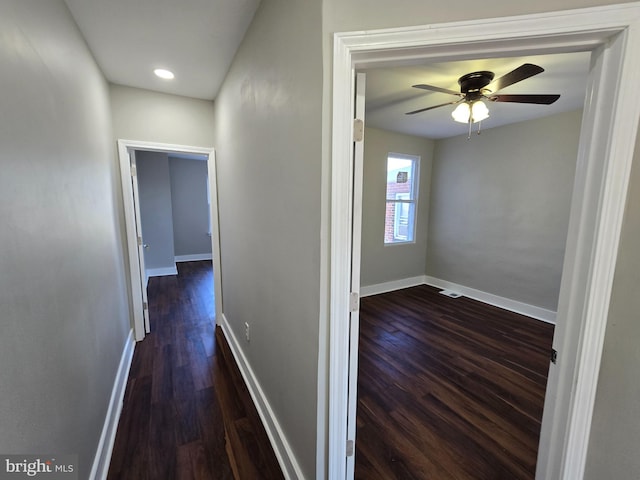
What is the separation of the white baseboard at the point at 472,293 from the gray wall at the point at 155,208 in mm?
4225

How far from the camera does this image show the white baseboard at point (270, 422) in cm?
140

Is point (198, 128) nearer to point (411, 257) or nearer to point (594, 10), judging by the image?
point (594, 10)


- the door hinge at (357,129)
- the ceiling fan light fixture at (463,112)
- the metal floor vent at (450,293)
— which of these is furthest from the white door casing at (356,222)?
the metal floor vent at (450,293)

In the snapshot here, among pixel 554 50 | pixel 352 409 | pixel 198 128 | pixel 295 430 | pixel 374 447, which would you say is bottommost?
pixel 374 447

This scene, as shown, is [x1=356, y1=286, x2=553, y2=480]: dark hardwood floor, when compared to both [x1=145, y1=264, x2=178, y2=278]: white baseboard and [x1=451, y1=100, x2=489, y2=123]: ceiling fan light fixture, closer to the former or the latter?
[x1=451, y1=100, x2=489, y2=123]: ceiling fan light fixture

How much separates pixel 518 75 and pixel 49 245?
2.68 metres

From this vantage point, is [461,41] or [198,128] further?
[198,128]

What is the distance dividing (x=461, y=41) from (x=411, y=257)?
4105 mm

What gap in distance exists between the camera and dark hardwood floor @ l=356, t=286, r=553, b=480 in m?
1.53

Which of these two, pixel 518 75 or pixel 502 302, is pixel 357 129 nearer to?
pixel 518 75

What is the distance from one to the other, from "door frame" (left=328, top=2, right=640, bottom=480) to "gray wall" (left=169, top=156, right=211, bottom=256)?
21.0 feet

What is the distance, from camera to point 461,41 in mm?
852

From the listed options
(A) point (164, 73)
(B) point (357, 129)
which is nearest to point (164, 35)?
(A) point (164, 73)

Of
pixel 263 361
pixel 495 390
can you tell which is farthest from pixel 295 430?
pixel 495 390
